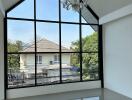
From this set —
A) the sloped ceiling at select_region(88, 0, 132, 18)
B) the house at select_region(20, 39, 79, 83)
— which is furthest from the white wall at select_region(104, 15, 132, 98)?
the house at select_region(20, 39, 79, 83)

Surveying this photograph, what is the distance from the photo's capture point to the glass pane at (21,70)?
6.63 metres

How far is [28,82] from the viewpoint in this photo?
6863mm

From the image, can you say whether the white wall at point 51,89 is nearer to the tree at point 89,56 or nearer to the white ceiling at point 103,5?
the tree at point 89,56

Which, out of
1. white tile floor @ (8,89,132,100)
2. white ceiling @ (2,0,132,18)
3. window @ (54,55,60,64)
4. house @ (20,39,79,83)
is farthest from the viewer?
window @ (54,55,60,64)

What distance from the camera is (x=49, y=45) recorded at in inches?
284

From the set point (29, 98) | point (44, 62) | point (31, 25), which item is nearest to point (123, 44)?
point (44, 62)

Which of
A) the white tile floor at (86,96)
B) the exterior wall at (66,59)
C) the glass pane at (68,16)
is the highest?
the glass pane at (68,16)

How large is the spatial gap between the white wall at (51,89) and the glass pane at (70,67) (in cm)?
30

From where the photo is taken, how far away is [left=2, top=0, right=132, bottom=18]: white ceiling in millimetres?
6172

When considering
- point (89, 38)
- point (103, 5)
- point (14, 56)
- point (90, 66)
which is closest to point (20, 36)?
point (14, 56)

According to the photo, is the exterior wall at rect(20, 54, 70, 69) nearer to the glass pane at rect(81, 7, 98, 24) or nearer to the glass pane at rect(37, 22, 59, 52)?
the glass pane at rect(37, 22, 59, 52)

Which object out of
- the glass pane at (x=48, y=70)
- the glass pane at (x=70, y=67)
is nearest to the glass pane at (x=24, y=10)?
the glass pane at (x=48, y=70)

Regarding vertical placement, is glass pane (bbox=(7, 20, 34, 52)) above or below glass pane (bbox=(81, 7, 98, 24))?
below

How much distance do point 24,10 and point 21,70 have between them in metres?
2.46
